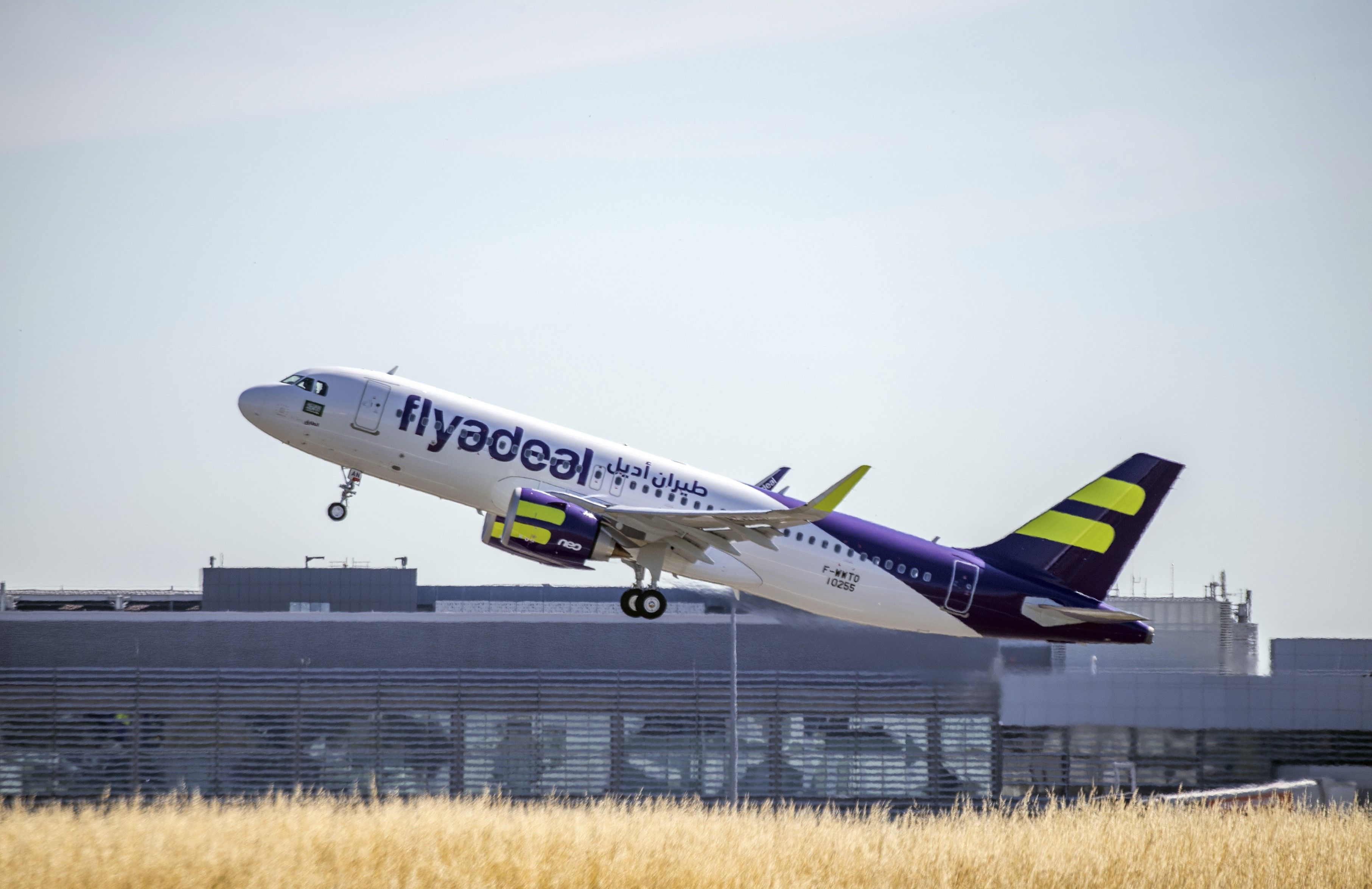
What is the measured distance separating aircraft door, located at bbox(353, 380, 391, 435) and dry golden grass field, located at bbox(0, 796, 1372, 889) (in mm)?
9722

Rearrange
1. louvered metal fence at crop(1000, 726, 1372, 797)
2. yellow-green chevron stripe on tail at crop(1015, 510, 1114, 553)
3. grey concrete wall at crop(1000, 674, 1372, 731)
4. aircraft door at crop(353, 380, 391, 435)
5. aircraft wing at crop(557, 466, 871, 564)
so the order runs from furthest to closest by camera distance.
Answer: louvered metal fence at crop(1000, 726, 1372, 797), grey concrete wall at crop(1000, 674, 1372, 731), yellow-green chevron stripe on tail at crop(1015, 510, 1114, 553), aircraft door at crop(353, 380, 391, 435), aircraft wing at crop(557, 466, 871, 564)

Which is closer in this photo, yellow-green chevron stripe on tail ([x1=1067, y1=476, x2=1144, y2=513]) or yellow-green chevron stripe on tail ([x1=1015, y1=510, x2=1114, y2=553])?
yellow-green chevron stripe on tail ([x1=1015, y1=510, x2=1114, y2=553])

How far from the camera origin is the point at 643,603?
41.5 meters

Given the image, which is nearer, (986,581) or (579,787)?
(986,581)

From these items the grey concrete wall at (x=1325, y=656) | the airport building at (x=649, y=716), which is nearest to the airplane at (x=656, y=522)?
the airport building at (x=649, y=716)

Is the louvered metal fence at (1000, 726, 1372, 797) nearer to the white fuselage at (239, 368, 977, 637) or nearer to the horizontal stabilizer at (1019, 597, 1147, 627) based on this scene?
the horizontal stabilizer at (1019, 597, 1147, 627)

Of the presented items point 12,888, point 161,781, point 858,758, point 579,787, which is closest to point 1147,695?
point 858,758

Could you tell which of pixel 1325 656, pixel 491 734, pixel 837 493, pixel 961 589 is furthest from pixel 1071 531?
pixel 1325 656

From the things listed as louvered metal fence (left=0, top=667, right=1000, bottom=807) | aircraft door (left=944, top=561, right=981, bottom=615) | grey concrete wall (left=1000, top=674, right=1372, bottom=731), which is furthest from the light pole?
grey concrete wall (left=1000, top=674, right=1372, bottom=731)

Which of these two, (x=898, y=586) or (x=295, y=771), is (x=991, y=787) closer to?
(x=898, y=586)

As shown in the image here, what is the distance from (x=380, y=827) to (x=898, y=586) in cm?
1650

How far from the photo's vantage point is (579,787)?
59938 mm

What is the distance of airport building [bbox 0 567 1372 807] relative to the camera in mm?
58906

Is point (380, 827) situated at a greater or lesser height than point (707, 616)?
lesser
